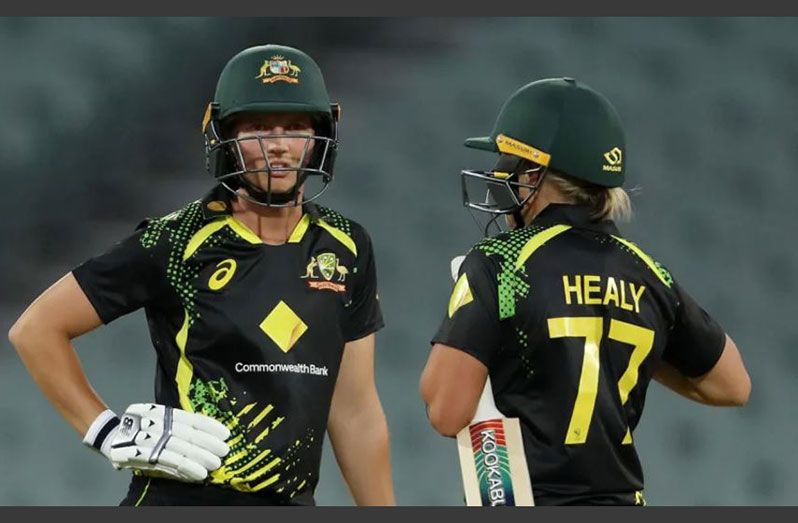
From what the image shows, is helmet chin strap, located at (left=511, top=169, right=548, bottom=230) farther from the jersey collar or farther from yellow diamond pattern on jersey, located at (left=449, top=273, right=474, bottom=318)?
yellow diamond pattern on jersey, located at (left=449, top=273, right=474, bottom=318)

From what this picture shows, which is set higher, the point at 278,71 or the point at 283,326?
the point at 278,71

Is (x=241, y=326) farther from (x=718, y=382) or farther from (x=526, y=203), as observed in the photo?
(x=718, y=382)

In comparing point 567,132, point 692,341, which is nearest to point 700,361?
point 692,341

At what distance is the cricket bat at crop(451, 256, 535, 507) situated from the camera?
2109mm

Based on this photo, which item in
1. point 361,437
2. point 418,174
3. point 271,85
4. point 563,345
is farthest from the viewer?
point 418,174

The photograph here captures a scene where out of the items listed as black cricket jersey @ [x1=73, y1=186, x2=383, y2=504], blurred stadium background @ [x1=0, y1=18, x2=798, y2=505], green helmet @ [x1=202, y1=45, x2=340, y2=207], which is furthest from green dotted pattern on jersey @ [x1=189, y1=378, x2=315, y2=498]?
blurred stadium background @ [x1=0, y1=18, x2=798, y2=505]

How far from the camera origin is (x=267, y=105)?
7.88 feet

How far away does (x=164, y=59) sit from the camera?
12.7 feet

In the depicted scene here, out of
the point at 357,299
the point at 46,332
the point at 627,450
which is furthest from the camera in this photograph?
the point at 357,299

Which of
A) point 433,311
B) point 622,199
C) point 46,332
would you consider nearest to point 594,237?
point 622,199

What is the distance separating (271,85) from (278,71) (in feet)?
0.10

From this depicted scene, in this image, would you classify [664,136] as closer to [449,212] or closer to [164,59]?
[449,212]

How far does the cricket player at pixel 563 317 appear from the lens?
2.11m

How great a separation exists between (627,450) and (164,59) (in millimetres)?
2139
